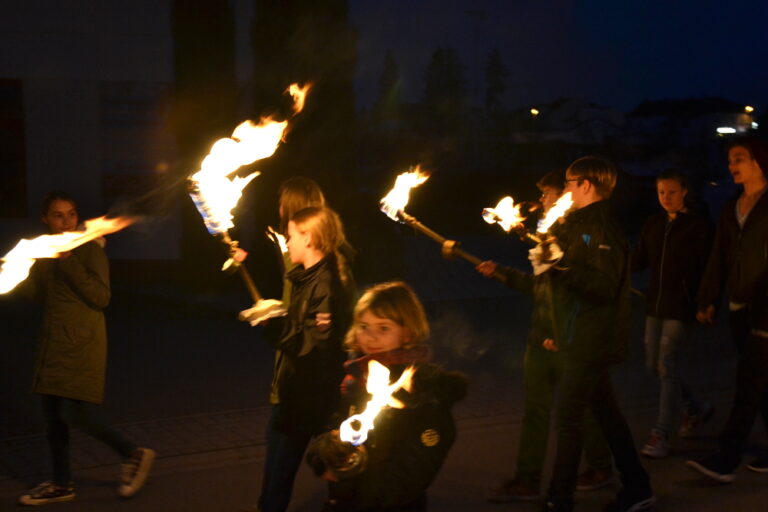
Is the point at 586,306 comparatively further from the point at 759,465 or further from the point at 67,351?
the point at 67,351

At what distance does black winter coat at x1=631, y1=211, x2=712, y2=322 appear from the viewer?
6.27 metres

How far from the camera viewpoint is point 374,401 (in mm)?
3418

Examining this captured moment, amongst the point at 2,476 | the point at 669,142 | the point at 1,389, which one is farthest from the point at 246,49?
the point at 669,142

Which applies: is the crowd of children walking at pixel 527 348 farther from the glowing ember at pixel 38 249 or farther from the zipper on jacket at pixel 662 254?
the glowing ember at pixel 38 249

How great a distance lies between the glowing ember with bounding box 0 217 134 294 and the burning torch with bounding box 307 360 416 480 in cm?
113

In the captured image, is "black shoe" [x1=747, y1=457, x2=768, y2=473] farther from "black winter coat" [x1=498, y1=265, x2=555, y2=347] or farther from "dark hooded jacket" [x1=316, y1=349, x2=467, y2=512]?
"dark hooded jacket" [x1=316, y1=349, x2=467, y2=512]

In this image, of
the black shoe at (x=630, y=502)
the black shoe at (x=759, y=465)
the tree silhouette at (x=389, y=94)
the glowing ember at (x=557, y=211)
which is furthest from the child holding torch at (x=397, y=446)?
the tree silhouette at (x=389, y=94)

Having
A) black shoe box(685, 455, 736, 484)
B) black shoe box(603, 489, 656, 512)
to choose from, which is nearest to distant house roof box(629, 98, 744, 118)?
black shoe box(685, 455, 736, 484)

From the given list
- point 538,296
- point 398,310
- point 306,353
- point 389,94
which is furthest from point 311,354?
point 389,94

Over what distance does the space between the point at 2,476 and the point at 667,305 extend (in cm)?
428

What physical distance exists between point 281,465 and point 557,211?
6.38 feet

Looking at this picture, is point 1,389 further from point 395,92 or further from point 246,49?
point 395,92

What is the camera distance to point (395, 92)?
75.4 metres

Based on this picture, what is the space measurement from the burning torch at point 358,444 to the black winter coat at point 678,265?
3.21 metres
